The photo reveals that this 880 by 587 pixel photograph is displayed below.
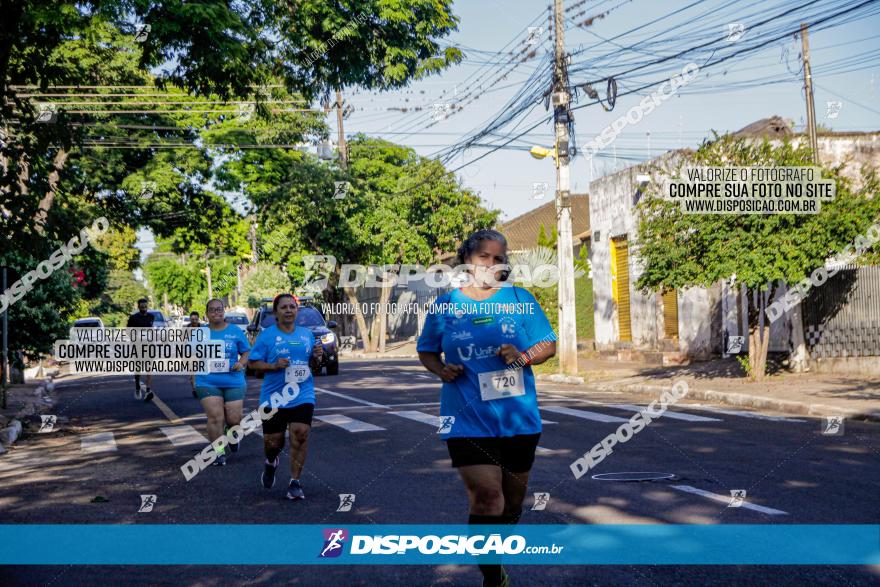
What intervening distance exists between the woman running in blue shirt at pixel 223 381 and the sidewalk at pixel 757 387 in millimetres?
9315

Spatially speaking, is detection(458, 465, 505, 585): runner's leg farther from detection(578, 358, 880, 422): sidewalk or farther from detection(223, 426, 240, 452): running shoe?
detection(578, 358, 880, 422): sidewalk

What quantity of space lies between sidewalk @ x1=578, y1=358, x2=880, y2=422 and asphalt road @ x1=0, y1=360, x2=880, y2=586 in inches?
38.2

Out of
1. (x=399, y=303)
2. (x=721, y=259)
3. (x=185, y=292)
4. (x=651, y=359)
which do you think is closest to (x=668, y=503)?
(x=721, y=259)

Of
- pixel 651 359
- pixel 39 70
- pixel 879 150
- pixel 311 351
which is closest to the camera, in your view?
pixel 311 351

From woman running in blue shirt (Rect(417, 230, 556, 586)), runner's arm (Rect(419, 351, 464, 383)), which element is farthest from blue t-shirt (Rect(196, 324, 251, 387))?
woman running in blue shirt (Rect(417, 230, 556, 586))

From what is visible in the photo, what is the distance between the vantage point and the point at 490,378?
4938 millimetres

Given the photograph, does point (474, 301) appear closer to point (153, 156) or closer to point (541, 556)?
point (541, 556)

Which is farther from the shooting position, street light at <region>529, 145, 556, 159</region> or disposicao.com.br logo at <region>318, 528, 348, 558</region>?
street light at <region>529, 145, 556, 159</region>

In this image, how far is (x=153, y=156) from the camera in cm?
2498

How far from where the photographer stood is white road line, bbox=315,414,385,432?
535 inches

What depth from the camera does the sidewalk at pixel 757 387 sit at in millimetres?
14938

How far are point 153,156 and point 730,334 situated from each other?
16.4 m

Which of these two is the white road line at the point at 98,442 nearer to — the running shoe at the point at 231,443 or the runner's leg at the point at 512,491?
the running shoe at the point at 231,443

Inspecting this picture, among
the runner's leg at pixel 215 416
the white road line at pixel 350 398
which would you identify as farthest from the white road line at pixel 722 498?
the white road line at pixel 350 398
